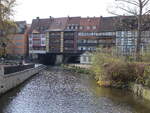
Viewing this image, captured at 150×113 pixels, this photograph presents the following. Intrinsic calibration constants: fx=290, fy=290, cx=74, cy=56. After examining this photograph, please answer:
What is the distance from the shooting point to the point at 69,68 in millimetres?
56125

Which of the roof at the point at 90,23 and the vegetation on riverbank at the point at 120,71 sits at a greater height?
the roof at the point at 90,23

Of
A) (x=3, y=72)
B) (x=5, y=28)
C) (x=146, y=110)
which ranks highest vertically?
(x=5, y=28)

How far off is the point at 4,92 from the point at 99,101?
8083mm

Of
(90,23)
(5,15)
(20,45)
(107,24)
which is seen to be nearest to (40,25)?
(20,45)

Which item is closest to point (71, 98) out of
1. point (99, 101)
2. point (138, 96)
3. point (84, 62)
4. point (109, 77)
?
point (99, 101)

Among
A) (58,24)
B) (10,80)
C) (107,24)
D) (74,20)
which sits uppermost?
(74,20)

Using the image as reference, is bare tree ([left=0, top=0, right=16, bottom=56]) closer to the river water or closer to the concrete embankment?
the concrete embankment

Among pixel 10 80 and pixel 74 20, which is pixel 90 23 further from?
pixel 10 80

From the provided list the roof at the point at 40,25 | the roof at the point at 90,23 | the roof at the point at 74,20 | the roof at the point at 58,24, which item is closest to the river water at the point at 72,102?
the roof at the point at 90,23

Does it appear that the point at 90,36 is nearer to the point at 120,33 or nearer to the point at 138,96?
the point at 120,33

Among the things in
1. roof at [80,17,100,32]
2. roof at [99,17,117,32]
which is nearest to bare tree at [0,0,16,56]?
roof at [99,17,117,32]

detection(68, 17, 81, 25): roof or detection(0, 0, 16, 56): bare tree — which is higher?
detection(68, 17, 81, 25): roof

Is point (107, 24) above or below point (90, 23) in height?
below

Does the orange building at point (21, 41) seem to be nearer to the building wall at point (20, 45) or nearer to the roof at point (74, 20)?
the building wall at point (20, 45)
